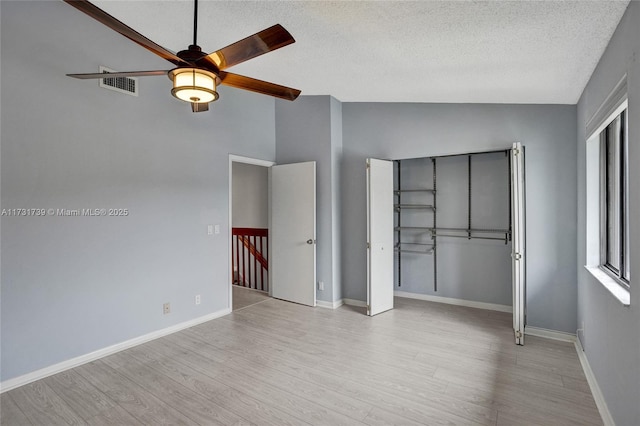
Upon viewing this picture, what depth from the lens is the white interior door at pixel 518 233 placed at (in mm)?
3061

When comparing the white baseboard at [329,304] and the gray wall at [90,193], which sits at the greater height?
the gray wall at [90,193]

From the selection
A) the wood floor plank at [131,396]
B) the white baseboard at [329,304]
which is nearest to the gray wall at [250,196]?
the white baseboard at [329,304]

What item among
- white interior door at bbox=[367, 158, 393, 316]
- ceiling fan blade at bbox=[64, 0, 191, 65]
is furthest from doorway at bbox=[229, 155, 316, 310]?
ceiling fan blade at bbox=[64, 0, 191, 65]

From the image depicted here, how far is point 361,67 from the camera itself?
280 cm

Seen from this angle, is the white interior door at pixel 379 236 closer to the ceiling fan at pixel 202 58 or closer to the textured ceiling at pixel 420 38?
the textured ceiling at pixel 420 38

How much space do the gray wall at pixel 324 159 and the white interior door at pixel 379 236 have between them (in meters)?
0.61

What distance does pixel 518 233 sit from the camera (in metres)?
3.11

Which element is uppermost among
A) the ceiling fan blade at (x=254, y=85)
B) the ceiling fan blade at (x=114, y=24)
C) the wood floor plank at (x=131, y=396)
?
the ceiling fan blade at (x=114, y=24)

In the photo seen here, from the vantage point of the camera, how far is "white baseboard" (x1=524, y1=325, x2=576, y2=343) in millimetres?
3248

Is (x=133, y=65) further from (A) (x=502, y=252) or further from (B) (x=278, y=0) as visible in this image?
(A) (x=502, y=252)

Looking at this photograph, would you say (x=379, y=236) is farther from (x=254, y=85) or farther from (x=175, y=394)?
(x=175, y=394)

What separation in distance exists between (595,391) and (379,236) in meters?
2.43

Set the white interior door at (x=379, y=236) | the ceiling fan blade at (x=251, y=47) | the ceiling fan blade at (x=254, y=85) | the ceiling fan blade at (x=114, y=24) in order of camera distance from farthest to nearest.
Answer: the white interior door at (x=379, y=236), the ceiling fan blade at (x=254, y=85), the ceiling fan blade at (x=251, y=47), the ceiling fan blade at (x=114, y=24)

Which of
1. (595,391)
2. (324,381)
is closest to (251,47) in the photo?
(324,381)
